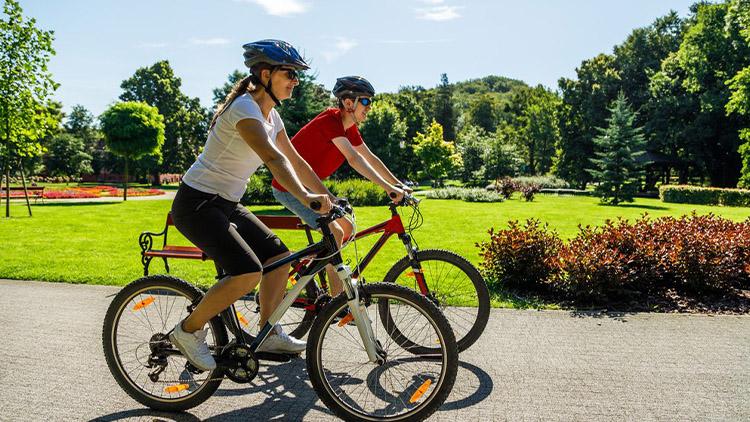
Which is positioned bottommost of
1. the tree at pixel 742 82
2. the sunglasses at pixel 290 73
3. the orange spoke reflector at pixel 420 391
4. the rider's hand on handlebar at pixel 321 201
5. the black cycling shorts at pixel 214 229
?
the orange spoke reflector at pixel 420 391

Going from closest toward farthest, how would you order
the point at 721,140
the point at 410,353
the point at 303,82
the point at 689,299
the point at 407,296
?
the point at 407,296 → the point at 410,353 → the point at 689,299 → the point at 303,82 → the point at 721,140

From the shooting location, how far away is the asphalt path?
3.20 metres

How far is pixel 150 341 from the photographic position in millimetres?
3320

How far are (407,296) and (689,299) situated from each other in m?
4.61

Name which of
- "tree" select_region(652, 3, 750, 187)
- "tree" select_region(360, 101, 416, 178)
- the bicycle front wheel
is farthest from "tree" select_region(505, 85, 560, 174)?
the bicycle front wheel

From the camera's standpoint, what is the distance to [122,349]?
3391 millimetres

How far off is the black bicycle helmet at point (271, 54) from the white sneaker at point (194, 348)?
5.33 ft

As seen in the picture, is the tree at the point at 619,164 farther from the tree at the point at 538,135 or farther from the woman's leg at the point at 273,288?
the tree at the point at 538,135

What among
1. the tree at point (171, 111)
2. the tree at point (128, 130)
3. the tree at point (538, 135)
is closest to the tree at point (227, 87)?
the tree at point (128, 130)

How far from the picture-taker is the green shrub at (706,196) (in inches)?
1140

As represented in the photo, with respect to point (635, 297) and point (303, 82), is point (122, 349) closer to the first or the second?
point (635, 297)

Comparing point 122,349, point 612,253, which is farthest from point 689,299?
point 122,349

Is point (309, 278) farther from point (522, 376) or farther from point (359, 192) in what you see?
point (359, 192)

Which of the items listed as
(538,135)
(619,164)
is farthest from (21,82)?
(538,135)
